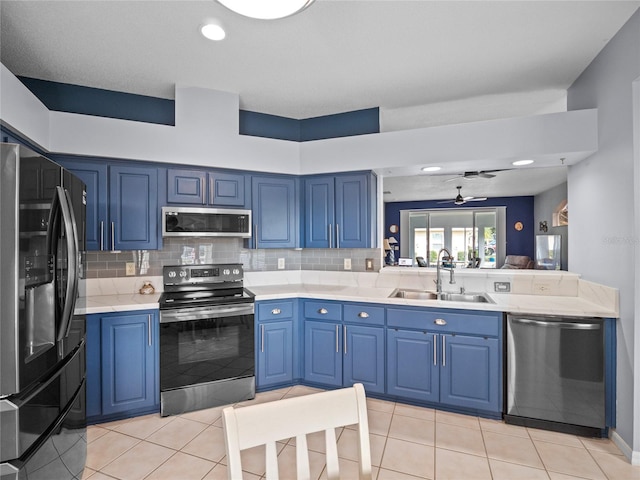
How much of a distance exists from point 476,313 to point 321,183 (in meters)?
1.82

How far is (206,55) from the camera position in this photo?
252 centimetres

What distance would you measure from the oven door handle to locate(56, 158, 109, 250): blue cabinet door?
0.80 m

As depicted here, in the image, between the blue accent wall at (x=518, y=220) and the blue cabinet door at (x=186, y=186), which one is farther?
the blue accent wall at (x=518, y=220)

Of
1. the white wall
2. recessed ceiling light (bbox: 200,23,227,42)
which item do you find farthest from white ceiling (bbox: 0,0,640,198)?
the white wall

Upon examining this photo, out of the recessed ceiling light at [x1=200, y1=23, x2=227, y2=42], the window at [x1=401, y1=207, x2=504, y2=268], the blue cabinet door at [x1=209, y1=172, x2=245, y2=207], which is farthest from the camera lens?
the window at [x1=401, y1=207, x2=504, y2=268]

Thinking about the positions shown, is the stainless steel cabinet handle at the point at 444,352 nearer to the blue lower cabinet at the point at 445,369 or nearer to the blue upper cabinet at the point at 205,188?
the blue lower cabinet at the point at 445,369

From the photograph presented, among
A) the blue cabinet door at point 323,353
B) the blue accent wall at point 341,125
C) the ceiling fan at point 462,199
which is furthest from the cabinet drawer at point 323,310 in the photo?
the ceiling fan at point 462,199

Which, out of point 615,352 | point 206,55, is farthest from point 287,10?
point 615,352

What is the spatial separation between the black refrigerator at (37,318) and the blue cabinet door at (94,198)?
1.00m

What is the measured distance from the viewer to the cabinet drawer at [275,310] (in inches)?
119

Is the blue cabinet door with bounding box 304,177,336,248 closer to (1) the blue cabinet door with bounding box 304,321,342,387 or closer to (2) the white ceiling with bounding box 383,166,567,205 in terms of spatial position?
(1) the blue cabinet door with bounding box 304,321,342,387

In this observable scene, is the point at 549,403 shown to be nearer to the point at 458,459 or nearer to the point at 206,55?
the point at 458,459

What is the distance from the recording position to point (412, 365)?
2.79 m

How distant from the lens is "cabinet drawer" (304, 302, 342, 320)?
9.95 feet
